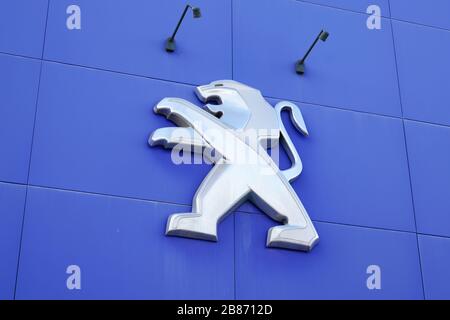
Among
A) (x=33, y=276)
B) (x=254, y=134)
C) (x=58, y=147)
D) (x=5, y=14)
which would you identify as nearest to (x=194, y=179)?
(x=254, y=134)

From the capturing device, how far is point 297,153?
711cm

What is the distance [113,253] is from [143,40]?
2007 mm

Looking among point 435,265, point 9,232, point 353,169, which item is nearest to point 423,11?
point 353,169

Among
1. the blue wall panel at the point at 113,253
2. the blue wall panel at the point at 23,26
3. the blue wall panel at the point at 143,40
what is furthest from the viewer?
the blue wall panel at the point at 143,40

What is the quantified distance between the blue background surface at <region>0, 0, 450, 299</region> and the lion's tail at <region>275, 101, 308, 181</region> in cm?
→ 8

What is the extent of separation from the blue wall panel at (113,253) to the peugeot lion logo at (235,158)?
15 centimetres

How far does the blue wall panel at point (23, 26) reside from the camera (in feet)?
22.9

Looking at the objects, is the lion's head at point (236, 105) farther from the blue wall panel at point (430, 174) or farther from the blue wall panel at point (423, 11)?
the blue wall panel at point (423, 11)

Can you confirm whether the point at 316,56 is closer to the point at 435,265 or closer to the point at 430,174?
the point at 430,174

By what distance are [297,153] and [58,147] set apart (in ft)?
6.29

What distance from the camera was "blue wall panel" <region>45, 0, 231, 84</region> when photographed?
7.12 metres

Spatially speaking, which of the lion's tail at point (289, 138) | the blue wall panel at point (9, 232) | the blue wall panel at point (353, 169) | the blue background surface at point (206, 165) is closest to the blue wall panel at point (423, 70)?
the blue background surface at point (206, 165)

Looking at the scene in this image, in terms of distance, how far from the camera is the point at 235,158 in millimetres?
6805

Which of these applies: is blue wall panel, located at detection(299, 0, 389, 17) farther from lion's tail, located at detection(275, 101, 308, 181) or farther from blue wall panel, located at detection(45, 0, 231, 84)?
lion's tail, located at detection(275, 101, 308, 181)
